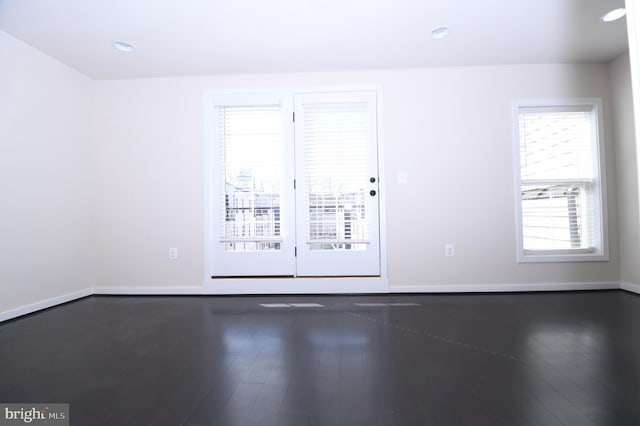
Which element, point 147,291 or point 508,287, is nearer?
point 508,287

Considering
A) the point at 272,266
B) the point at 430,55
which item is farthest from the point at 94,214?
the point at 430,55

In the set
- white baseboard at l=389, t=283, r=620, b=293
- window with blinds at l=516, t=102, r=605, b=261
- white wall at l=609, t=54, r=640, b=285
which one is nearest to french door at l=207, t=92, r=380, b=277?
white baseboard at l=389, t=283, r=620, b=293

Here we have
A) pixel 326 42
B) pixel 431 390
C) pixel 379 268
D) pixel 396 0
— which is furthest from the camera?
pixel 379 268

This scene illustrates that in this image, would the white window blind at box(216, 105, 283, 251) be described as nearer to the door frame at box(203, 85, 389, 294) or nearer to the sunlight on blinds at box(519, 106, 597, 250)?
the door frame at box(203, 85, 389, 294)

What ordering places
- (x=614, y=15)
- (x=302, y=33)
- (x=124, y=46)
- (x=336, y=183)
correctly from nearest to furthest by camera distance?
(x=614, y=15) → (x=302, y=33) → (x=124, y=46) → (x=336, y=183)

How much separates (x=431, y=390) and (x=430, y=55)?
2.93 metres

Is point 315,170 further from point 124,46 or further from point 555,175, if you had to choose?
point 555,175

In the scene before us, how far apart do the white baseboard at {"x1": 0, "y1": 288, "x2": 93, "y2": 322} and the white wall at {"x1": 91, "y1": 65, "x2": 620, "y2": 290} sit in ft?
0.67

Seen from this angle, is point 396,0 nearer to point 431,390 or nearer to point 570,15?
point 570,15

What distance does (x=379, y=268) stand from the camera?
133 inches

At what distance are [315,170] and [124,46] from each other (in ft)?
6.77

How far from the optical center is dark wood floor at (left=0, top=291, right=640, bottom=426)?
1.31 metres

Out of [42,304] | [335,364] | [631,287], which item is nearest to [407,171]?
[335,364]

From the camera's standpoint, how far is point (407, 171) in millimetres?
3389
